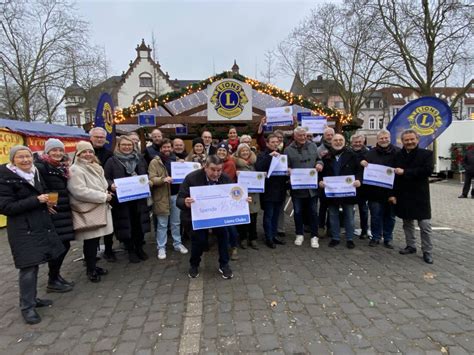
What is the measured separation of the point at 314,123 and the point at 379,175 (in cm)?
266

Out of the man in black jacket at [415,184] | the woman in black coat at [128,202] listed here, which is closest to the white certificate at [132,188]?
the woman in black coat at [128,202]

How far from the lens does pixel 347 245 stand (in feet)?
17.2

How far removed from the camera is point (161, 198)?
4746 mm

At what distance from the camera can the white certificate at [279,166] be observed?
4859 mm

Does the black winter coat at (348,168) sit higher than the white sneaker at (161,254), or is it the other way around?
the black winter coat at (348,168)

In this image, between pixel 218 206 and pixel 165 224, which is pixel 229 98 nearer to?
pixel 165 224

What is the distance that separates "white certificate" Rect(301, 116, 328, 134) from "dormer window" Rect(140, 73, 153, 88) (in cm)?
4375

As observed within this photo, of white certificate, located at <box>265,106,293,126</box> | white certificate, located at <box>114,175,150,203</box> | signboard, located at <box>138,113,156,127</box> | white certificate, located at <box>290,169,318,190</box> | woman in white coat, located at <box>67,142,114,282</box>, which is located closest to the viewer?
woman in white coat, located at <box>67,142,114,282</box>

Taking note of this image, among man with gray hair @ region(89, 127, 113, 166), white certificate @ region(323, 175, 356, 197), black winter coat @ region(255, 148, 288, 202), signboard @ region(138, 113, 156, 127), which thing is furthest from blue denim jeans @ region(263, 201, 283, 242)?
signboard @ region(138, 113, 156, 127)

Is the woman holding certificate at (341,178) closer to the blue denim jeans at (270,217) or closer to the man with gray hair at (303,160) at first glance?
the man with gray hair at (303,160)

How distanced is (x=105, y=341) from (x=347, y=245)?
416 centimetres

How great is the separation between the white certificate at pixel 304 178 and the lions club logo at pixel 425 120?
2.79m

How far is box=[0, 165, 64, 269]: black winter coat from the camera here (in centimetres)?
293

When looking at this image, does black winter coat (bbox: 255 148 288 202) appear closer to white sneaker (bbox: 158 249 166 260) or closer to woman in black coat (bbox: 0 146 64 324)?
white sneaker (bbox: 158 249 166 260)
